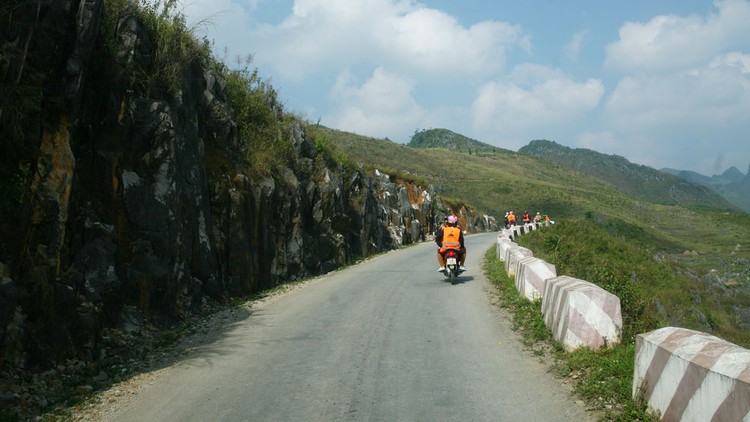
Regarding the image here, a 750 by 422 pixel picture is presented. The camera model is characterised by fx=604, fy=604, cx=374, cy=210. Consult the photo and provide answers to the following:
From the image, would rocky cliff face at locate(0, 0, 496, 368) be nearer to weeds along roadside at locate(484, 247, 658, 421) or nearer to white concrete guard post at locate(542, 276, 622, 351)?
weeds along roadside at locate(484, 247, 658, 421)

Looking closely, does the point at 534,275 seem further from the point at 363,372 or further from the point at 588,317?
the point at 363,372

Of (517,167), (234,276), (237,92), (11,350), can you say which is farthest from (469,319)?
(517,167)

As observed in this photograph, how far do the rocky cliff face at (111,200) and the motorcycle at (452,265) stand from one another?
15.7ft

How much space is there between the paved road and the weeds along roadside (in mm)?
210

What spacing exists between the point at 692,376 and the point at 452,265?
1111 cm

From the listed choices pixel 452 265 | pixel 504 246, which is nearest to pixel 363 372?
pixel 452 265

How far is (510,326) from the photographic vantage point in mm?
10172

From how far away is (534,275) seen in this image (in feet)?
38.0

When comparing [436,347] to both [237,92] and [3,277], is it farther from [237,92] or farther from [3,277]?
[237,92]

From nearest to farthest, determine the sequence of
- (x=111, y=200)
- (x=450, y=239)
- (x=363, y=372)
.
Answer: (x=363, y=372) → (x=111, y=200) → (x=450, y=239)

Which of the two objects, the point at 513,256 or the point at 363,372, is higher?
the point at 513,256

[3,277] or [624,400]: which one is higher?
[3,277]

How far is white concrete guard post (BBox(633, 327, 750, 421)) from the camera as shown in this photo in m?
4.18

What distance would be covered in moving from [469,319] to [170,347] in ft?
16.6
